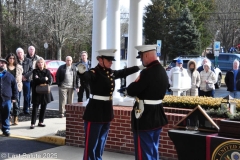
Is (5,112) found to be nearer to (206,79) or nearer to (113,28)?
(113,28)

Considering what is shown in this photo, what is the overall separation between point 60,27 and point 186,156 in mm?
34907

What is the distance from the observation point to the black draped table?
3957 millimetres

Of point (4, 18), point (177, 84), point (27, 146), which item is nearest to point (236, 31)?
point (4, 18)

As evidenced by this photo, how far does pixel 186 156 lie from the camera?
4395 mm

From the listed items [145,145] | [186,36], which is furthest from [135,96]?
[186,36]

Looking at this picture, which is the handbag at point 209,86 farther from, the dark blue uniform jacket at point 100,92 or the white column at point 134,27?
the dark blue uniform jacket at point 100,92

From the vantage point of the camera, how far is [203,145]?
4164 millimetres

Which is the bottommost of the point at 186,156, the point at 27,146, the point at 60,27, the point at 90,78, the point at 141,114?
the point at 27,146

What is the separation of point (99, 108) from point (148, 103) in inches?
35.2

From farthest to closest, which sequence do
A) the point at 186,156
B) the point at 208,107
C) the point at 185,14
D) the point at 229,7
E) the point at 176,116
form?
the point at 229,7, the point at 185,14, the point at 208,107, the point at 176,116, the point at 186,156

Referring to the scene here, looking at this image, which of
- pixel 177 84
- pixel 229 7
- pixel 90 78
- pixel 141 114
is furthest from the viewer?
pixel 229 7

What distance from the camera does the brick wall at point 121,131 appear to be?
20.8ft

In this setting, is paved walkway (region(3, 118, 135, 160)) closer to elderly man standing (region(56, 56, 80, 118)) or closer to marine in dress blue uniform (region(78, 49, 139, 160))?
elderly man standing (region(56, 56, 80, 118))

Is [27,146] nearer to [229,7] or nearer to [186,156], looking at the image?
[186,156]
